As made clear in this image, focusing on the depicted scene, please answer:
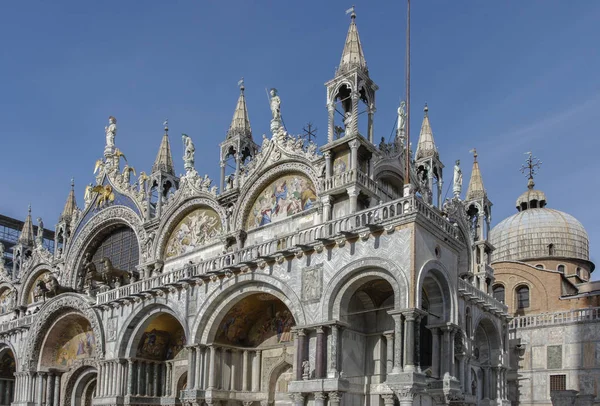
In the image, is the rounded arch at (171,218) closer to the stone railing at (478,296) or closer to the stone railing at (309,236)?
the stone railing at (309,236)

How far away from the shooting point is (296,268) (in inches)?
933

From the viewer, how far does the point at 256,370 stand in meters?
26.9

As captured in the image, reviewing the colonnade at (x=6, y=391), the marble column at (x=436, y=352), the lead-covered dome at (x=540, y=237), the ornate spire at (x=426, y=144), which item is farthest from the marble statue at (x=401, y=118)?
the colonnade at (x=6, y=391)

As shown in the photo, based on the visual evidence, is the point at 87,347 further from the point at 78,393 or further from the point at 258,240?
the point at 258,240

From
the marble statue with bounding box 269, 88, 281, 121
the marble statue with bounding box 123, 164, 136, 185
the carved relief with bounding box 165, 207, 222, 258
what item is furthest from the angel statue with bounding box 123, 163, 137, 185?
the marble statue with bounding box 269, 88, 281, 121

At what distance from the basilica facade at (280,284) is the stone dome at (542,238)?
14441mm

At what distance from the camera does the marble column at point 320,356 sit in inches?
858

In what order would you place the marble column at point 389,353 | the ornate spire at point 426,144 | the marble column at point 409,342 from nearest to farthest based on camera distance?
the marble column at point 409,342 → the marble column at point 389,353 → the ornate spire at point 426,144

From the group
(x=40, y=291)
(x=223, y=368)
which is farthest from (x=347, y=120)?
(x=40, y=291)

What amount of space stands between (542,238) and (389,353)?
93.0ft

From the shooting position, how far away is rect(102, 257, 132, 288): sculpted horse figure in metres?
33.2

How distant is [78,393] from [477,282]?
19205 mm

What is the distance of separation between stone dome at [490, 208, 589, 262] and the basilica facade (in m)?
14.4

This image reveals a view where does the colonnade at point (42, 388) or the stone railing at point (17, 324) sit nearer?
the colonnade at point (42, 388)
